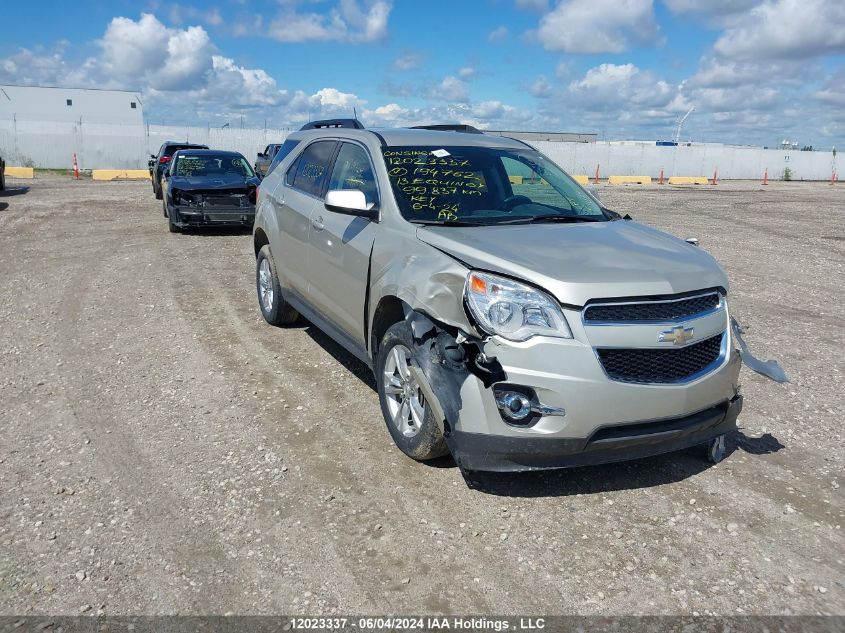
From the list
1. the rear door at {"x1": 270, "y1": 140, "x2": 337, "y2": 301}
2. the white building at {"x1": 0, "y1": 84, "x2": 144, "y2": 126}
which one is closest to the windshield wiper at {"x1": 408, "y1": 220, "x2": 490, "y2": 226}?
the rear door at {"x1": 270, "y1": 140, "x2": 337, "y2": 301}

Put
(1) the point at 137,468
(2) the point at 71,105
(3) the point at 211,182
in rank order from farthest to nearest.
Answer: (2) the point at 71,105 → (3) the point at 211,182 → (1) the point at 137,468

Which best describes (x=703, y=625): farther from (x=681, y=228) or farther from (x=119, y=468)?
(x=681, y=228)

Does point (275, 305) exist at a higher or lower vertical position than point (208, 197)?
lower

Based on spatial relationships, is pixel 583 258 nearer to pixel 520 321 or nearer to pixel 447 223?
pixel 520 321

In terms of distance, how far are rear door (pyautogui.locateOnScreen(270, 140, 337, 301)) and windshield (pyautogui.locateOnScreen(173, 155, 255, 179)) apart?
784cm

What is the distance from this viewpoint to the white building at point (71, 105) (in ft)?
214

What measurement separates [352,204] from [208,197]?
9303 mm

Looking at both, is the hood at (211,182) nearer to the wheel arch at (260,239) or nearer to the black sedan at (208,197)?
the black sedan at (208,197)

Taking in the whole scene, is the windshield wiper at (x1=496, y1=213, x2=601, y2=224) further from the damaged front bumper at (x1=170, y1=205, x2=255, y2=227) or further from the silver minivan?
the damaged front bumper at (x1=170, y1=205, x2=255, y2=227)

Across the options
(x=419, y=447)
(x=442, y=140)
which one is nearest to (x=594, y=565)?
(x=419, y=447)

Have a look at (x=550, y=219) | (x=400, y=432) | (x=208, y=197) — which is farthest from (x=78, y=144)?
(x=400, y=432)

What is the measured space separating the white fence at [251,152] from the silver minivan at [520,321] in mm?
40043

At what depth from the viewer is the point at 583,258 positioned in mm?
3729

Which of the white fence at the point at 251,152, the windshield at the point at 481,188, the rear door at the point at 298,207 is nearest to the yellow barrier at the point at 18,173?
the white fence at the point at 251,152
